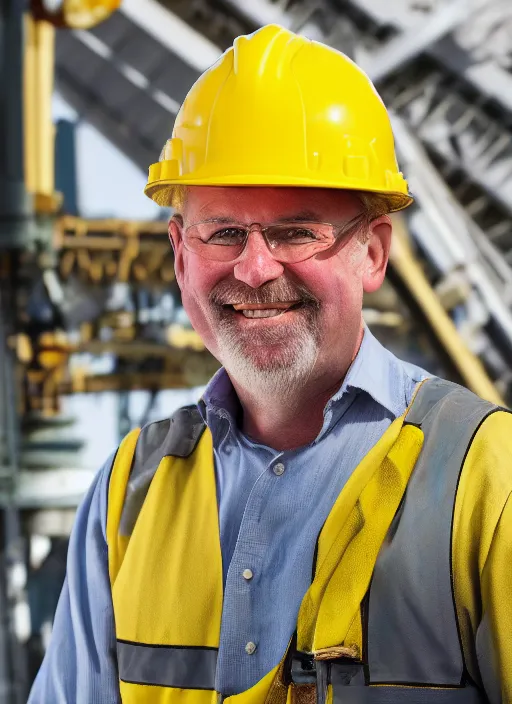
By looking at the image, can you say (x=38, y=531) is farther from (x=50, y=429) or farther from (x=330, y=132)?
(x=330, y=132)

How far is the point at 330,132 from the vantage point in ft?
4.89

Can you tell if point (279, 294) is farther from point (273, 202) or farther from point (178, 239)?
point (178, 239)

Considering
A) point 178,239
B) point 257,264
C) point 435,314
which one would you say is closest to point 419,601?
point 257,264

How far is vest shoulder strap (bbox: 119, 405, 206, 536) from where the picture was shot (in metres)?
1.66

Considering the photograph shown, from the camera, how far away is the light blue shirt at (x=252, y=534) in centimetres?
147

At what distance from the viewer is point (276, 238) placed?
4.83 feet

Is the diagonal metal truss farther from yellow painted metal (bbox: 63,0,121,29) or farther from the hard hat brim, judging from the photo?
the hard hat brim

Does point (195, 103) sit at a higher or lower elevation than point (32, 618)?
higher

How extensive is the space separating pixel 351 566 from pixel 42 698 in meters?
0.77

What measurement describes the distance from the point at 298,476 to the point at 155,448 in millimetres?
340

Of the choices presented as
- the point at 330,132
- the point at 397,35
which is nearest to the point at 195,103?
the point at 330,132

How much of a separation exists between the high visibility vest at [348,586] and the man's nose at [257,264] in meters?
0.34

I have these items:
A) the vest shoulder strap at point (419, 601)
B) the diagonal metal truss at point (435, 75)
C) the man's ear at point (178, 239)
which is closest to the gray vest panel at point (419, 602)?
the vest shoulder strap at point (419, 601)

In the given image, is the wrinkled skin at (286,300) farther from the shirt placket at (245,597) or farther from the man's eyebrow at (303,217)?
the shirt placket at (245,597)
